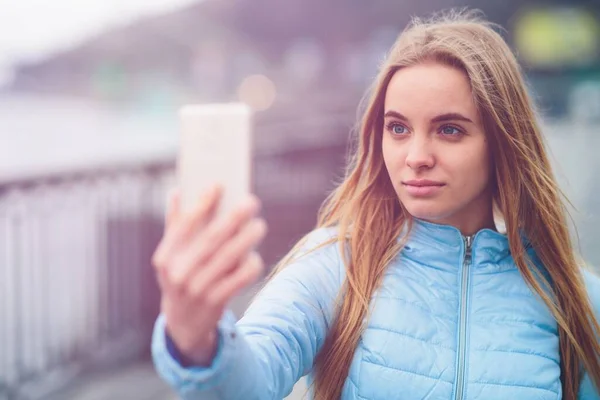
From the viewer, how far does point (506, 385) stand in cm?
136

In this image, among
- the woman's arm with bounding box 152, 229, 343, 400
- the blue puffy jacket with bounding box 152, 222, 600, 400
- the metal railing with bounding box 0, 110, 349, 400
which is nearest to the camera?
the woman's arm with bounding box 152, 229, 343, 400

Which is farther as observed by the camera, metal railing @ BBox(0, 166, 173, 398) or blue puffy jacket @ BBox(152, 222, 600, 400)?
metal railing @ BBox(0, 166, 173, 398)

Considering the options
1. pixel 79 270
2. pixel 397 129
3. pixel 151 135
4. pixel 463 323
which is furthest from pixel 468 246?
pixel 151 135

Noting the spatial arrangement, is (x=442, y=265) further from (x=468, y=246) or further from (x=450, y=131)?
(x=450, y=131)

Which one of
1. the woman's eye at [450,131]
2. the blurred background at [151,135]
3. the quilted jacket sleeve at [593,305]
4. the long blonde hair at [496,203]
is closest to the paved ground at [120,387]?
the blurred background at [151,135]

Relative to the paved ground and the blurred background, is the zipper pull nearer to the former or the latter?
the blurred background

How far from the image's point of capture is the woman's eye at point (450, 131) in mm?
1443

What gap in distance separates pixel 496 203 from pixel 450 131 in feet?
1.05

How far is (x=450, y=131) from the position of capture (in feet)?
4.75

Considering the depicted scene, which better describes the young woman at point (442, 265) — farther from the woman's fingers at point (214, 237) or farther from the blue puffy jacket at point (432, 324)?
the woman's fingers at point (214, 237)

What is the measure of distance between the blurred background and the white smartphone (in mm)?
1160

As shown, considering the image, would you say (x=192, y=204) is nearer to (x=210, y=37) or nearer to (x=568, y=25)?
(x=568, y=25)

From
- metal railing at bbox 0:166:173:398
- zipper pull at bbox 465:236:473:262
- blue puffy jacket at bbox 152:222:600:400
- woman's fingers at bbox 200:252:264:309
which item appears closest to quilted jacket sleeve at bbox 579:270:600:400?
blue puffy jacket at bbox 152:222:600:400

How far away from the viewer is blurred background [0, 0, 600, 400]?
432 cm
